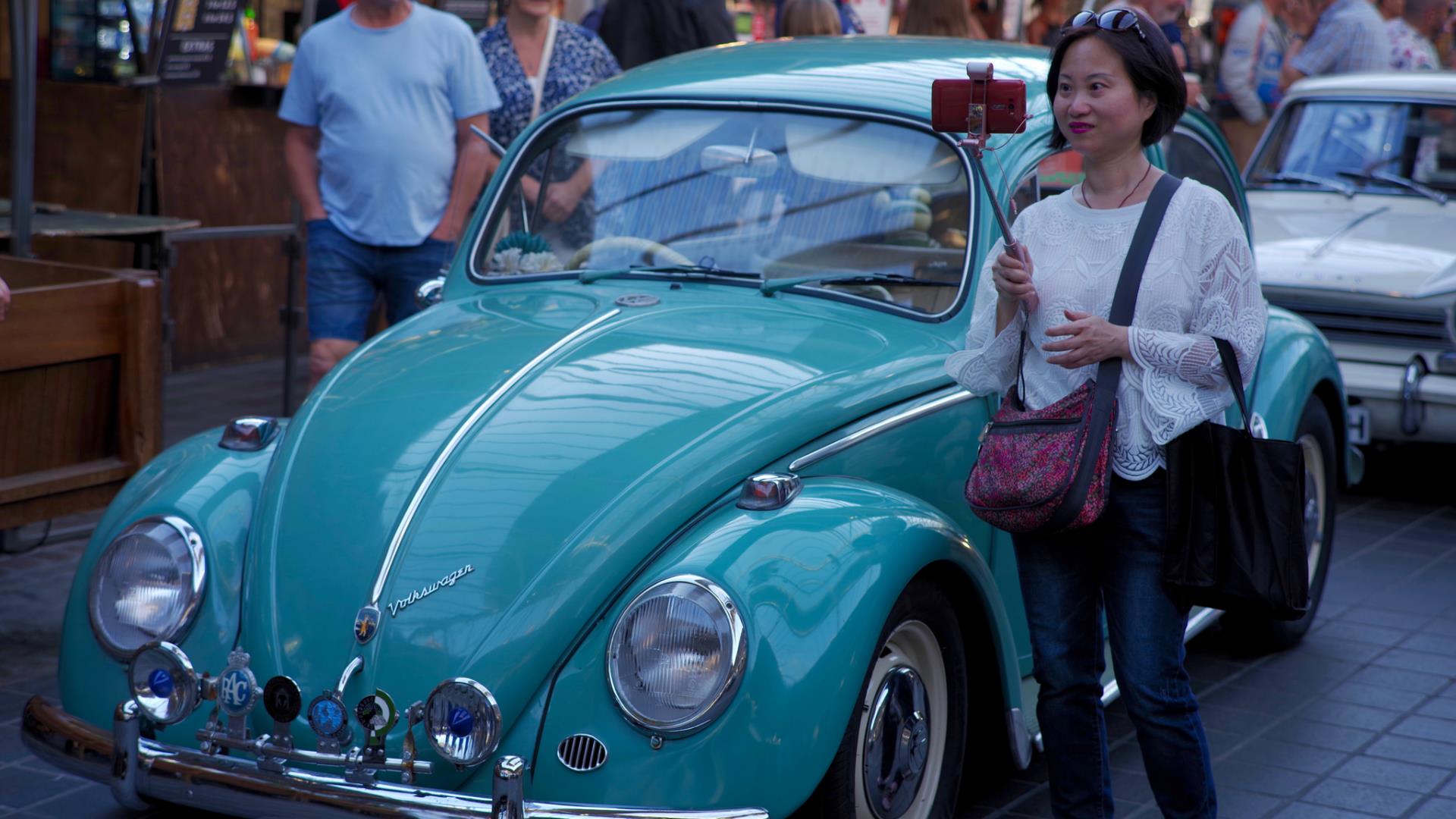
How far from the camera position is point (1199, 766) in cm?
318

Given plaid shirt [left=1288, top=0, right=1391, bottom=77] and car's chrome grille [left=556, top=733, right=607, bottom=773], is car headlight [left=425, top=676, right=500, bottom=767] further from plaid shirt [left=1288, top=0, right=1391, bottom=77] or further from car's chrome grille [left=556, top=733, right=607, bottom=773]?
plaid shirt [left=1288, top=0, right=1391, bottom=77]

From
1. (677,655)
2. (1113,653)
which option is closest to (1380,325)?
(1113,653)

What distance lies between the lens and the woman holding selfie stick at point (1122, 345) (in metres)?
3.02

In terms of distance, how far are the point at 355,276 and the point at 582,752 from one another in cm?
331

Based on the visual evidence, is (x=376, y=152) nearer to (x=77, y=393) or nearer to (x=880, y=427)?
(x=77, y=393)

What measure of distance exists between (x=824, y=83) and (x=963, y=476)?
46.4 inches

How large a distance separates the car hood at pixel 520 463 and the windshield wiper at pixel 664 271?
17cm

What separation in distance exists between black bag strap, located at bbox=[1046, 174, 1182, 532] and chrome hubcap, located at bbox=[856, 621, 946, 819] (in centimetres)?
46

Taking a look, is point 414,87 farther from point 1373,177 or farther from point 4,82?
point 1373,177

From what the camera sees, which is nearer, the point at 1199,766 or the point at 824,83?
the point at 1199,766

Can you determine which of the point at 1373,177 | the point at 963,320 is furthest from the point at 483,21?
the point at 963,320

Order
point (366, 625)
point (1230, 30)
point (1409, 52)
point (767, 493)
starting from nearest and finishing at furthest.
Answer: point (366, 625)
point (767, 493)
point (1409, 52)
point (1230, 30)

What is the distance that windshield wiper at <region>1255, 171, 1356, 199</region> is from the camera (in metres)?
8.28

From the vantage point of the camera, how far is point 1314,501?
5496mm
